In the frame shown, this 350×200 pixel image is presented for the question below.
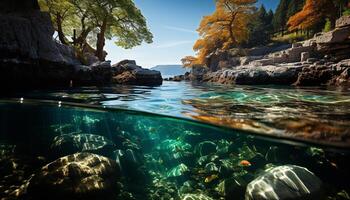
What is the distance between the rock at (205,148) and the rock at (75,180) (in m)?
4.38

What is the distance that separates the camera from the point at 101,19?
2288cm

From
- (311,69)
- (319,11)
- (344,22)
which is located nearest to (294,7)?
(319,11)

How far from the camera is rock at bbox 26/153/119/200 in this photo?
5.63m

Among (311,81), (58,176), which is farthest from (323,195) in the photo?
(311,81)

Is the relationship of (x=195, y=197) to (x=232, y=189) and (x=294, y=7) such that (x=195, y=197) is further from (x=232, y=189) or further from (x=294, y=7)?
(x=294, y=7)

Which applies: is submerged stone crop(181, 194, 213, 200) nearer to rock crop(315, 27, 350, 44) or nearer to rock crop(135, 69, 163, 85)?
rock crop(135, 69, 163, 85)

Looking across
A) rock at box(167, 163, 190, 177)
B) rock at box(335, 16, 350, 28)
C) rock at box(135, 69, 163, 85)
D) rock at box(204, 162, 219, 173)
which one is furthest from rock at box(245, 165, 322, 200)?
rock at box(335, 16, 350, 28)

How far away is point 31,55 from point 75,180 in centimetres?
570

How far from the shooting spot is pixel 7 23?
26.7 feet

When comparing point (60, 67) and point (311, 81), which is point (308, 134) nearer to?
point (60, 67)

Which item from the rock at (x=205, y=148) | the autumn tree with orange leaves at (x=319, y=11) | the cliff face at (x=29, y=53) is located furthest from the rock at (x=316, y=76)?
the autumn tree with orange leaves at (x=319, y=11)

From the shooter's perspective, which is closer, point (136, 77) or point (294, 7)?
point (136, 77)

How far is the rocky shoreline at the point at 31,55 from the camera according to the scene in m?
7.93

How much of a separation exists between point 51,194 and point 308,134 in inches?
259
